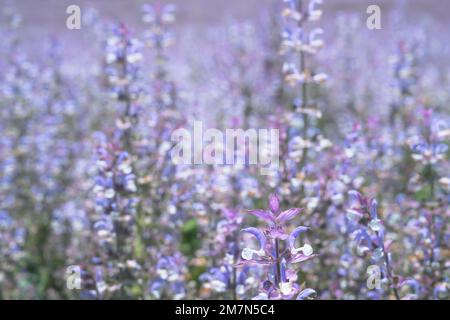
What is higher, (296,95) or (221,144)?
(296,95)

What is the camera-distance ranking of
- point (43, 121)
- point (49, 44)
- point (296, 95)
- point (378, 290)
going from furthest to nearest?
1. point (296, 95)
2. point (49, 44)
3. point (43, 121)
4. point (378, 290)

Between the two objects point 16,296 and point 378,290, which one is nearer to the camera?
point 378,290

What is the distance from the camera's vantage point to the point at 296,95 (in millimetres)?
6535

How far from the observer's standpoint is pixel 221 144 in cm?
343

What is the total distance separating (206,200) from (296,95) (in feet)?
11.7

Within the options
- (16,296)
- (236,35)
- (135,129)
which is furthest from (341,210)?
(236,35)

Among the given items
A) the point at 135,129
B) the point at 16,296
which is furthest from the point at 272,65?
the point at 16,296

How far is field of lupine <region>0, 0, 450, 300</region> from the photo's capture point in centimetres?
261

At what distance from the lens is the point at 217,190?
3.16 m

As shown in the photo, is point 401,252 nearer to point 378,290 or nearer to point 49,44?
point 378,290

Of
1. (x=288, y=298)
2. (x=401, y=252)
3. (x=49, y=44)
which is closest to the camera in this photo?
(x=288, y=298)

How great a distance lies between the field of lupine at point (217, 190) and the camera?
2.61m

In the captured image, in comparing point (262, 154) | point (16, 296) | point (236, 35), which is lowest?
point (16, 296)

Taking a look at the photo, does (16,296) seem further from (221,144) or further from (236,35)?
(236,35)
